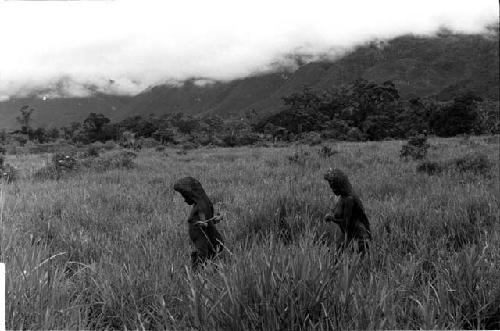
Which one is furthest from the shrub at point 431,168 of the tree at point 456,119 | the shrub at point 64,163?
the tree at point 456,119

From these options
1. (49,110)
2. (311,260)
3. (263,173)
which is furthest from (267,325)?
(49,110)

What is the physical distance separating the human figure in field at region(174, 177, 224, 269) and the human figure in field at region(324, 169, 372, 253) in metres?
1.04

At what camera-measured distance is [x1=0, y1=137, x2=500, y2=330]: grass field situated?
2.21 meters

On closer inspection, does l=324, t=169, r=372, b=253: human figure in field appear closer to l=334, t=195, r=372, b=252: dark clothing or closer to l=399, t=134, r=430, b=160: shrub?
l=334, t=195, r=372, b=252: dark clothing

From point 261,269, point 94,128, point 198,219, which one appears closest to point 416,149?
point 198,219

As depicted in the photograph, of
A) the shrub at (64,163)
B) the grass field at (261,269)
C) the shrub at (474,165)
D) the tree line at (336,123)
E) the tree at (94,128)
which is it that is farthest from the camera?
the tree at (94,128)

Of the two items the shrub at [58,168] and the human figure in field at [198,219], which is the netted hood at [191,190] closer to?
the human figure in field at [198,219]

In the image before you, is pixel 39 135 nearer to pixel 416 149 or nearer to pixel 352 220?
pixel 416 149

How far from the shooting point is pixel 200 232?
3348 millimetres

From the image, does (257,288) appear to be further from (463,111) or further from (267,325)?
(463,111)

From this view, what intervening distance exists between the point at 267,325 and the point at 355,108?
1984 inches

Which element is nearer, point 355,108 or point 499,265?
point 499,265

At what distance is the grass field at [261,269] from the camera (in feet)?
7.23

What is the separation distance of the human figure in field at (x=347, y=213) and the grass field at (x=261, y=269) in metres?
0.17
